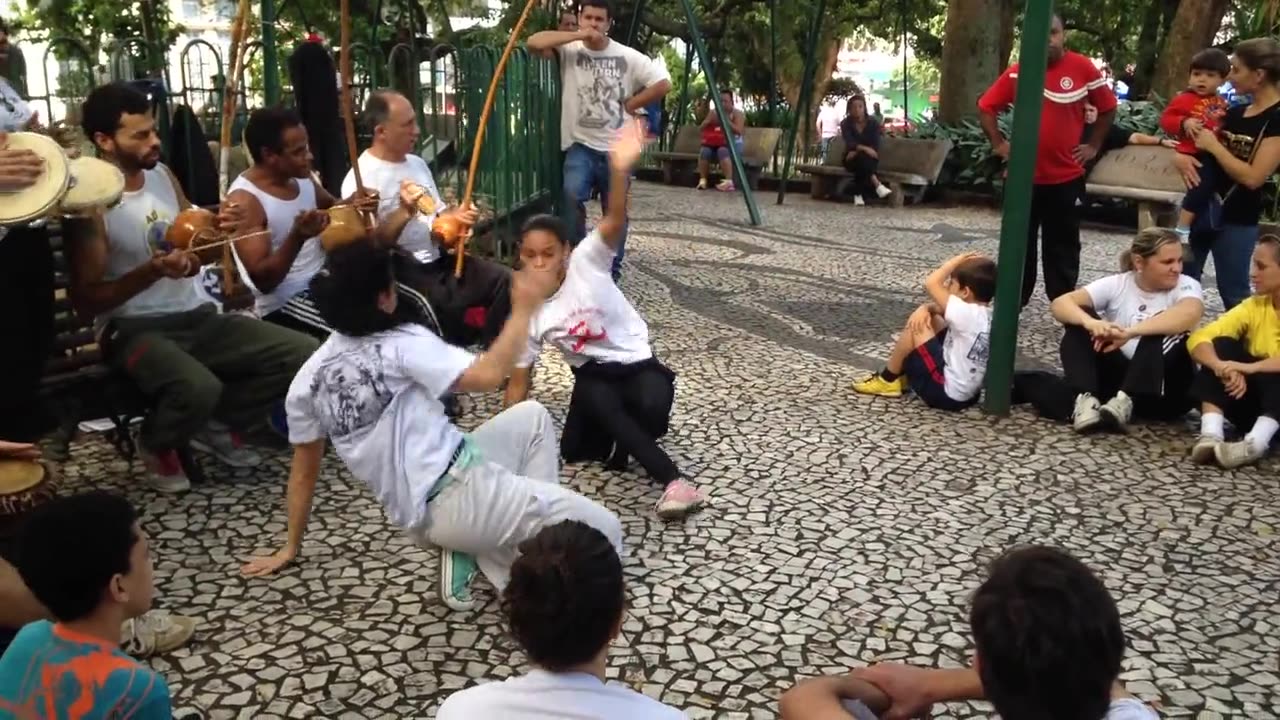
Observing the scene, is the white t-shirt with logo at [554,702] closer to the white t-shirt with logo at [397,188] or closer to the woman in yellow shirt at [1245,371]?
the white t-shirt with logo at [397,188]

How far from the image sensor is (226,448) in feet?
14.1

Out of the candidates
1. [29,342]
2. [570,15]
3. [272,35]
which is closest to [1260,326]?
[29,342]

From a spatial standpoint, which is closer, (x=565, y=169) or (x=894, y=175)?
(x=565, y=169)

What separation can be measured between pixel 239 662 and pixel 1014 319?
3.50 metres

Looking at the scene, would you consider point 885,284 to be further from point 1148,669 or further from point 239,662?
point 239,662

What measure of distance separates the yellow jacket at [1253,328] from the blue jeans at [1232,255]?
101cm

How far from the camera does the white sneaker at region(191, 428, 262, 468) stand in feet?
14.1

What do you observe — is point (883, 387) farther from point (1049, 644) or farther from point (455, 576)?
point (1049, 644)

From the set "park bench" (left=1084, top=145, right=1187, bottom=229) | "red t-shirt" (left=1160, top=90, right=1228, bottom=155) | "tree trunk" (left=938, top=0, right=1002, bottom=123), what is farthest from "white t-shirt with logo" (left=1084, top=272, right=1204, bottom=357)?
"tree trunk" (left=938, top=0, right=1002, bottom=123)

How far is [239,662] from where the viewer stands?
2908 millimetres

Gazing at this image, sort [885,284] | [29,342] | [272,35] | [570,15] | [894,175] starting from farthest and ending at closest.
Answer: [894,175], [570,15], [885,284], [272,35], [29,342]

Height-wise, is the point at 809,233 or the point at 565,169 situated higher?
the point at 565,169

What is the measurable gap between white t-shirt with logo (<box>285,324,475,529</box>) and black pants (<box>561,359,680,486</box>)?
107cm

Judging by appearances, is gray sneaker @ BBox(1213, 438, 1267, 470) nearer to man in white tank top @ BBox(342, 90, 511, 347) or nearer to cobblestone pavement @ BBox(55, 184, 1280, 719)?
cobblestone pavement @ BBox(55, 184, 1280, 719)
